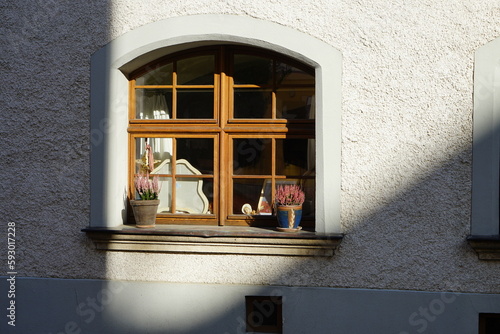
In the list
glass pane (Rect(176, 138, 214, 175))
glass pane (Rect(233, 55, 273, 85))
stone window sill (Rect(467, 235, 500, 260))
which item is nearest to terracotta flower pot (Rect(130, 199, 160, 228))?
glass pane (Rect(176, 138, 214, 175))

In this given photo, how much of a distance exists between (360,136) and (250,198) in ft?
3.97

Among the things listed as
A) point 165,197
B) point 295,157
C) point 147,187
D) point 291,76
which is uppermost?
point 291,76

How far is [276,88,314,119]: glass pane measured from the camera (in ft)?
16.3

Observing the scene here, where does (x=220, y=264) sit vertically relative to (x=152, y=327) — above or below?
above

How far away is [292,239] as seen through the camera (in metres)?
4.60

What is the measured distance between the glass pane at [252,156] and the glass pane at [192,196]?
36 cm

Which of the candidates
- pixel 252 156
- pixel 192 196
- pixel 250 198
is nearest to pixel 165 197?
pixel 192 196

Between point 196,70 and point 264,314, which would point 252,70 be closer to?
point 196,70

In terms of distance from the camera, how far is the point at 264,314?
480cm

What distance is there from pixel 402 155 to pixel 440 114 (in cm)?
46

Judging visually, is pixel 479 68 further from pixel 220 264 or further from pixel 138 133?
pixel 138 133

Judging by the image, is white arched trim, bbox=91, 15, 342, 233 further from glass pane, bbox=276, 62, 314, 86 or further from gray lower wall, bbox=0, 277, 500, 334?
gray lower wall, bbox=0, 277, 500, 334

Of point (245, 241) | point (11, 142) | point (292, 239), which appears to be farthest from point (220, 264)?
point (11, 142)

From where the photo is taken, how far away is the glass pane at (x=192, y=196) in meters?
5.17
